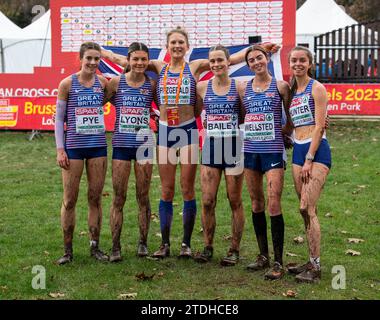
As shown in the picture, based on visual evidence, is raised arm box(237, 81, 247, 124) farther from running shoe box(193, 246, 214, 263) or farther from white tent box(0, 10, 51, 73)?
white tent box(0, 10, 51, 73)

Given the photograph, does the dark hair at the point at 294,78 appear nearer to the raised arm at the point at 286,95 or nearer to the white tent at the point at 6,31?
the raised arm at the point at 286,95

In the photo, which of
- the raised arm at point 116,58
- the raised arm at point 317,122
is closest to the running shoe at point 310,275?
the raised arm at point 317,122

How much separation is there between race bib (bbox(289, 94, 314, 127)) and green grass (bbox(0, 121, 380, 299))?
142 cm

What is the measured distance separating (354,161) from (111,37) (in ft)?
26.4

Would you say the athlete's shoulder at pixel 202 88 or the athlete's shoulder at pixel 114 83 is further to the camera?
the athlete's shoulder at pixel 114 83

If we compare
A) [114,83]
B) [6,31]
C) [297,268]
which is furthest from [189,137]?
[6,31]

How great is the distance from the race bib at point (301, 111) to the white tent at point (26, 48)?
64.5 ft

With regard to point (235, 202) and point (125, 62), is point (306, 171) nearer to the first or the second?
point (235, 202)

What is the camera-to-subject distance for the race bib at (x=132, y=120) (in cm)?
618

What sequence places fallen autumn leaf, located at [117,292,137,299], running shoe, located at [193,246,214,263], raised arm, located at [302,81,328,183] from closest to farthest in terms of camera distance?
fallen autumn leaf, located at [117,292,137,299] < raised arm, located at [302,81,328,183] < running shoe, located at [193,246,214,263]

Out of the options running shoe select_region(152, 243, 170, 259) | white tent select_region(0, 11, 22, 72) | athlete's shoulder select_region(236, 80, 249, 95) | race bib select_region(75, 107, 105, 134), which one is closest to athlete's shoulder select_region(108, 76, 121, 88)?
race bib select_region(75, 107, 105, 134)

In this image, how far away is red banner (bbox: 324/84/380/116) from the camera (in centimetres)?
1623

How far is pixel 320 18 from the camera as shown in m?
23.7
